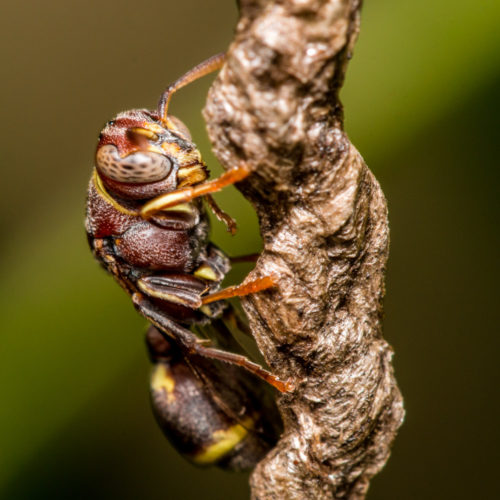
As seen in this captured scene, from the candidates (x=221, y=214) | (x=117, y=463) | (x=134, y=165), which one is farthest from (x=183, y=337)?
(x=117, y=463)

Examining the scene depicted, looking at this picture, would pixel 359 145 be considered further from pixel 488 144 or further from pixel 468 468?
pixel 468 468

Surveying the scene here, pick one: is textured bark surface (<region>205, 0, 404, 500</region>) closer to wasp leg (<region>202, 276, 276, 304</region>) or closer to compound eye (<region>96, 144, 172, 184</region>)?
wasp leg (<region>202, 276, 276, 304</region>)

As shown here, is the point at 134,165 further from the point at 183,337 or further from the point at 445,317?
the point at 445,317

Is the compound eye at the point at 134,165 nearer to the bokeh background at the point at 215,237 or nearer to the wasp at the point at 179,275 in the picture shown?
the wasp at the point at 179,275

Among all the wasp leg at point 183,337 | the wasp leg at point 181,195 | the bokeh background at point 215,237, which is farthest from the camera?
the bokeh background at point 215,237

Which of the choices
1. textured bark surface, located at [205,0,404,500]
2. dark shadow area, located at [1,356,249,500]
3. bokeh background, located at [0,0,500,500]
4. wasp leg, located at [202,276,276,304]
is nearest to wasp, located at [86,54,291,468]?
wasp leg, located at [202,276,276,304]

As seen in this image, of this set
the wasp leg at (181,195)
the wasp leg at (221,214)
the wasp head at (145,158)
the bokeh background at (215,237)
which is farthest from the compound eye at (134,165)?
the bokeh background at (215,237)
